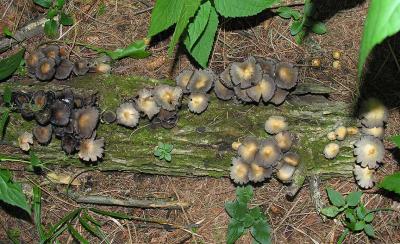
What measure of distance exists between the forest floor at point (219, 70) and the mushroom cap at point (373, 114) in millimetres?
254

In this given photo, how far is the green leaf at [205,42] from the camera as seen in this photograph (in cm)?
365

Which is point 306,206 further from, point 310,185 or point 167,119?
point 167,119

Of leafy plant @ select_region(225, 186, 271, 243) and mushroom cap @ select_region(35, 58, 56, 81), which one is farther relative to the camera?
leafy plant @ select_region(225, 186, 271, 243)

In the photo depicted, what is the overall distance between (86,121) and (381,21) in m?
3.07

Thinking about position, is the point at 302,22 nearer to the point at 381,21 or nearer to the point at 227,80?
the point at 227,80

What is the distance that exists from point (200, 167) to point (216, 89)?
29.4 inches

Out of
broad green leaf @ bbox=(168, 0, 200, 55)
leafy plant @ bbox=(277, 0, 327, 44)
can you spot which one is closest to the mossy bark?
leafy plant @ bbox=(277, 0, 327, 44)

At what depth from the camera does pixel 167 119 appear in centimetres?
381

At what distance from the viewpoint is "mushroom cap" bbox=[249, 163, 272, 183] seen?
3.79m

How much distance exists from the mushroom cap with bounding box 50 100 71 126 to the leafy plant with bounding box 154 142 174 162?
0.85 m

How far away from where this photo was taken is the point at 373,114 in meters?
3.70

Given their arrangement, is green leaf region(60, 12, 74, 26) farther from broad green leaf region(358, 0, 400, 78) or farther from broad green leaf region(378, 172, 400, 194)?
broad green leaf region(358, 0, 400, 78)

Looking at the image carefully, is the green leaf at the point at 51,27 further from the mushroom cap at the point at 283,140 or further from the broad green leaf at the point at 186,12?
the mushroom cap at the point at 283,140

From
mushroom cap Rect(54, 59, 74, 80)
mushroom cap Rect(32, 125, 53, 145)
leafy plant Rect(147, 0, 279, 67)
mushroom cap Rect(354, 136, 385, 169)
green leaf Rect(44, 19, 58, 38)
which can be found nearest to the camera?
leafy plant Rect(147, 0, 279, 67)
